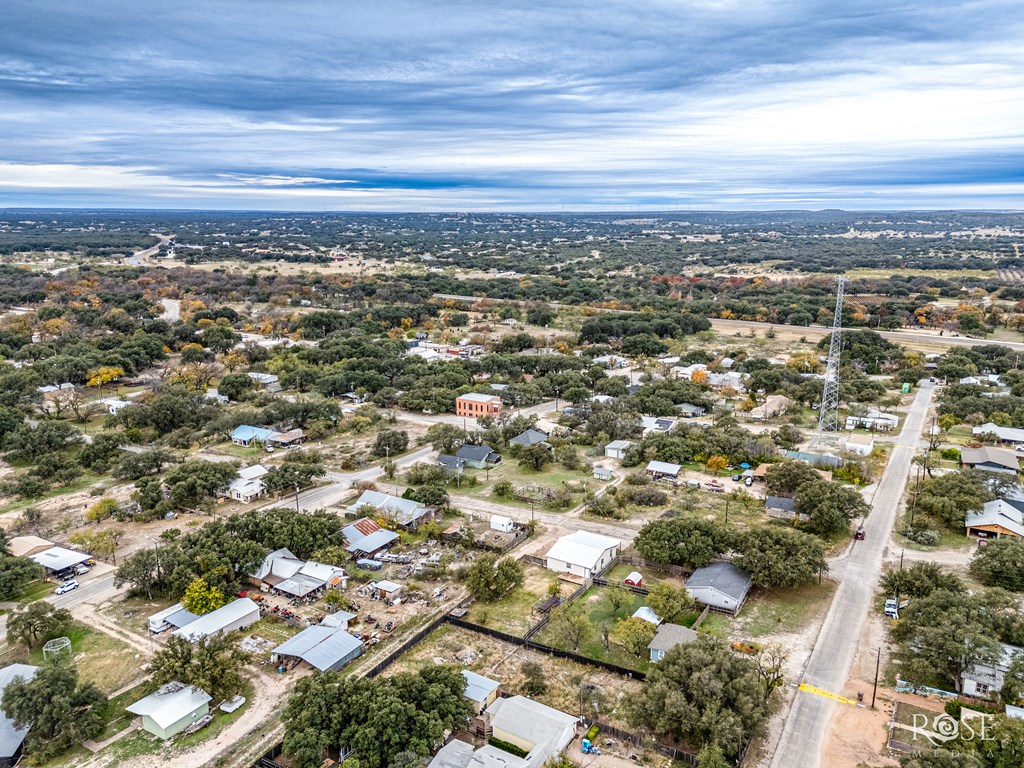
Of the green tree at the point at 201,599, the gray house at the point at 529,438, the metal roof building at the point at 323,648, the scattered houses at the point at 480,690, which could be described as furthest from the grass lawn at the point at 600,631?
the gray house at the point at 529,438

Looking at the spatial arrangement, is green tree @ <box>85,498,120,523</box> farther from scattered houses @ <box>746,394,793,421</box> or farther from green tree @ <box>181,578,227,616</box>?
scattered houses @ <box>746,394,793,421</box>

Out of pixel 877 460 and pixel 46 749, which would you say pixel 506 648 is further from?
pixel 877 460

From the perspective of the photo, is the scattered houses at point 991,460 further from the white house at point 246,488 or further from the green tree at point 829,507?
the white house at point 246,488

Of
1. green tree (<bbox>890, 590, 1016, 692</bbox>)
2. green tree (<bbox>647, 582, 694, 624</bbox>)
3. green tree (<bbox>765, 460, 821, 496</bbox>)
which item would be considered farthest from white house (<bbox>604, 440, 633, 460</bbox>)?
green tree (<bbox>890, 590, 1016, 692</bbox>)

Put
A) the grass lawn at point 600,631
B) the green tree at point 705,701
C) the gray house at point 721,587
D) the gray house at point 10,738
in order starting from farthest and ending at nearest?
the gray house at point 721,587
the grass lawn at point 600,631
the gray house at point 10,738
the green tree at point 705,701

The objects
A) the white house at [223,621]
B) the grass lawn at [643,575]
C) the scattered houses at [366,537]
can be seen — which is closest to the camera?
the white house at [223,621]

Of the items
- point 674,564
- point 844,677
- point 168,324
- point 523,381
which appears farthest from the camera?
point 168,324

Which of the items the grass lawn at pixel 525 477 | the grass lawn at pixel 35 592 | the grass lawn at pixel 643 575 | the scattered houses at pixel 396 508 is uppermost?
the scattered houses at pixel 396 508

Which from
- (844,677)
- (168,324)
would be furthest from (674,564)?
(168,324)
